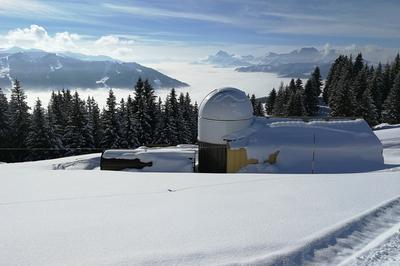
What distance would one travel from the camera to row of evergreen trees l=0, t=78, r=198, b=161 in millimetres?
37928

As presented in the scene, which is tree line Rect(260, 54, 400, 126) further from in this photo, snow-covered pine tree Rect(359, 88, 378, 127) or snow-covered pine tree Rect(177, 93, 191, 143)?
snow-covered pine tree Rect(177, 93, 191, 143)

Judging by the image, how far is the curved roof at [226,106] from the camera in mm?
17750

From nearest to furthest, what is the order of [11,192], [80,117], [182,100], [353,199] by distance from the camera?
[353,199]
[11,192]
[80,117]
[182,100]

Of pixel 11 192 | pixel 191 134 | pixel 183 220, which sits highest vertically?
pixel 183 220

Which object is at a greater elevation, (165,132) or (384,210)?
(384,210)

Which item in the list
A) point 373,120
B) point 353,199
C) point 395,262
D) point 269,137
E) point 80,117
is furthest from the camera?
point 373,120

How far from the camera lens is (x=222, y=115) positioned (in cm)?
1772

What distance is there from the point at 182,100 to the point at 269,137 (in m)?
38.1

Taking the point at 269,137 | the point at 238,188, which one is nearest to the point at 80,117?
the point at 269,137

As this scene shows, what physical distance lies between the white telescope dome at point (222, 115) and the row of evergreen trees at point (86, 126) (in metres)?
21.3

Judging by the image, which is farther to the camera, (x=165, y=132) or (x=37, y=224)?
(x=165, y=132)

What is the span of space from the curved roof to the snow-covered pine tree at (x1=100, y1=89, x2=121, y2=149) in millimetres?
25205

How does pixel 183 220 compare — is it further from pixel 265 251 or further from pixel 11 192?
pixel 11 192

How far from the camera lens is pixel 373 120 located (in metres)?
48.1
